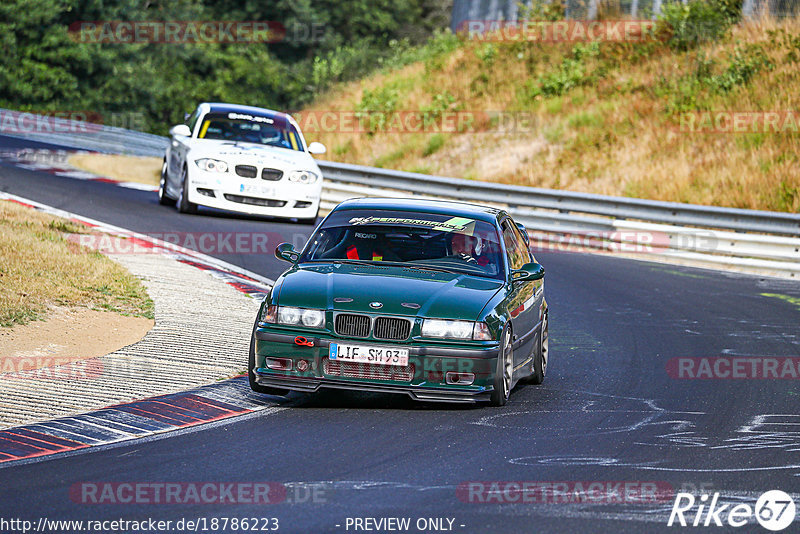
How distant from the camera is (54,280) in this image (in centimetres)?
1287

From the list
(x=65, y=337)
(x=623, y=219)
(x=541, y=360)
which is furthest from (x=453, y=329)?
(x=623, y=219)

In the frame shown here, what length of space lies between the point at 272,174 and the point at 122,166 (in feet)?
34.4

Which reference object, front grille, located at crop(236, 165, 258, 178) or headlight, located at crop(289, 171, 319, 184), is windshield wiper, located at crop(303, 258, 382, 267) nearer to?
front grille, located at crop(236, 165, 258, 178)

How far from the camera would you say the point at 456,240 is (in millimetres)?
10023

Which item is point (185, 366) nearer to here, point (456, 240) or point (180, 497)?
point (456, 240)

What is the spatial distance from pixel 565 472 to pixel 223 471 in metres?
1.92

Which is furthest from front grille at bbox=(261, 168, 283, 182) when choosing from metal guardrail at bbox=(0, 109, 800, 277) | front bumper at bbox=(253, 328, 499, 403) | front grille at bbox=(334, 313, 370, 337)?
front grille at bbox=(334, 313, 370, 337)

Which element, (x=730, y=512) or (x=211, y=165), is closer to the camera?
(x=730, y=512)

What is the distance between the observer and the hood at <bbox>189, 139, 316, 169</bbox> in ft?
64.5

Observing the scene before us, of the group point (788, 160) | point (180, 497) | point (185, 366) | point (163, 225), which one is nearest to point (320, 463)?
point (180, 497)

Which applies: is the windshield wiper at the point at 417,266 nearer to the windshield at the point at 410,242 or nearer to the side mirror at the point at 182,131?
the windshield at the point at 410,242

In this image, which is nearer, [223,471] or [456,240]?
[223,471]

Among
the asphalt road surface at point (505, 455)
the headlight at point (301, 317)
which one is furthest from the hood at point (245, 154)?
the headlight at point (301, 317)

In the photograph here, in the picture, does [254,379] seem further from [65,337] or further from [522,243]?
[522,243]
